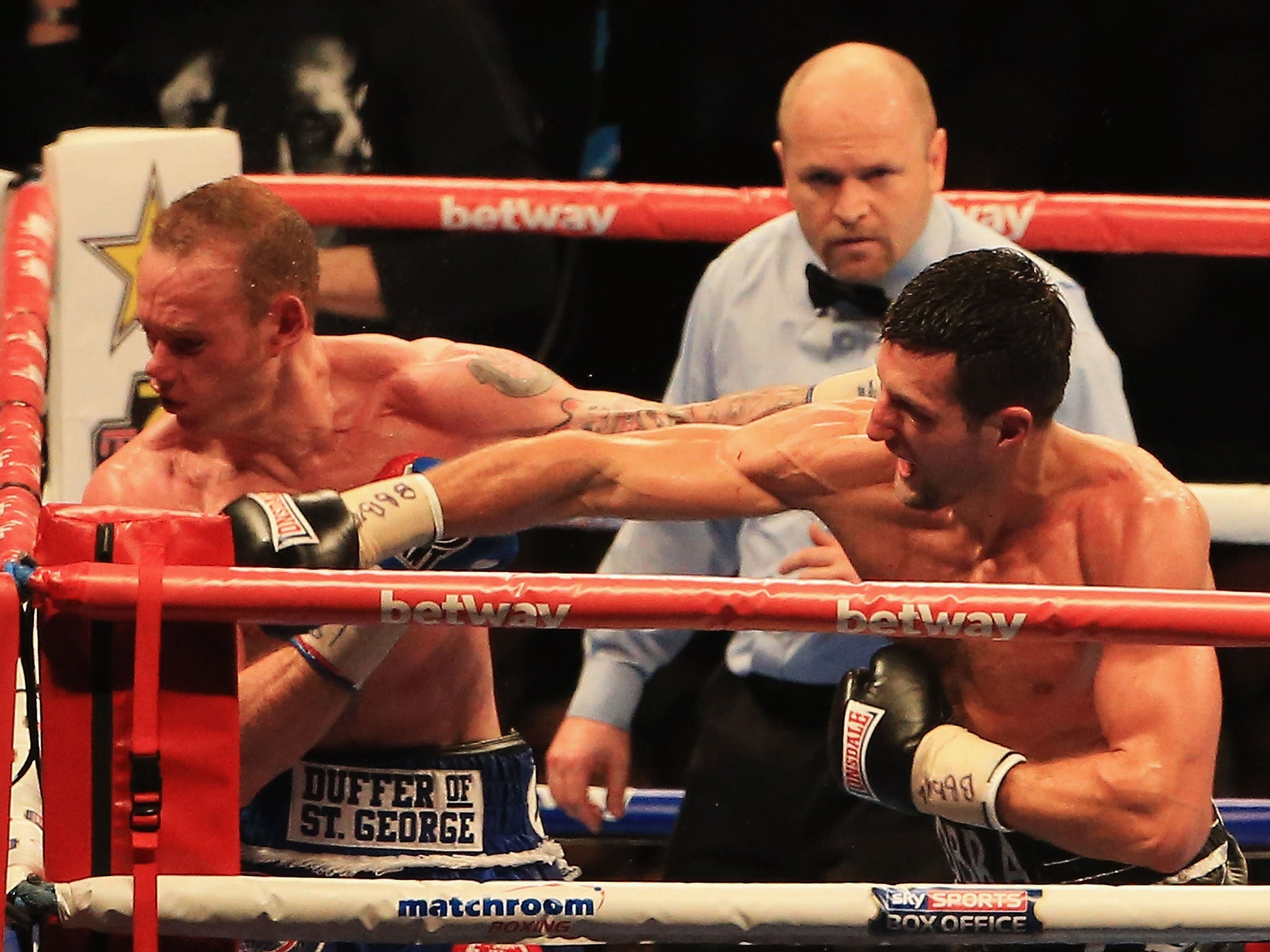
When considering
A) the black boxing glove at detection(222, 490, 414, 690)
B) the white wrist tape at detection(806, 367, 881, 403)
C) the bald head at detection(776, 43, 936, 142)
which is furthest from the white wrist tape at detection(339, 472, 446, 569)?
the bald head at detection(776, 43, 936, 142)

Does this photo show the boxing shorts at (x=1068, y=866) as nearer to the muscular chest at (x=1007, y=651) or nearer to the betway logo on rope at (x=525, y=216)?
→ the muscular chest at (x=1007, y=651)

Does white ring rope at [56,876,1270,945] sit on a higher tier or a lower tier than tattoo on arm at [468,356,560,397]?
lower

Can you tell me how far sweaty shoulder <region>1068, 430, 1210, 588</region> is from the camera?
195cm

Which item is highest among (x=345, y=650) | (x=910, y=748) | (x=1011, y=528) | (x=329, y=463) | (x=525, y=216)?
(x=525, y=216)

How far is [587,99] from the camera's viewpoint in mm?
2945

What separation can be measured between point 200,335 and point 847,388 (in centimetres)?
65

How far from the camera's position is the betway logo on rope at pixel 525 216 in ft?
8.13

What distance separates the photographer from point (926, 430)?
1938 millimetres

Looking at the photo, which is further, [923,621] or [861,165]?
[861,165]

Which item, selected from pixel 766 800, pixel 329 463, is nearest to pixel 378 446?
pixel 329 463

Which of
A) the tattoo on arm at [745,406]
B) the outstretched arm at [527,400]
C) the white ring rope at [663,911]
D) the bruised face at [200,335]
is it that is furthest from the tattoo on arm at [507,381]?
the white ring rope at [663,911]

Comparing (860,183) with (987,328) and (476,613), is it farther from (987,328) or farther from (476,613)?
(476,613)

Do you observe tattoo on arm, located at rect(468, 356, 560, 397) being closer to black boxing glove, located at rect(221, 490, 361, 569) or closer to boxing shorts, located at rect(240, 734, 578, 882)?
boxing shorts, located at rect(240, 734, 578, 882)

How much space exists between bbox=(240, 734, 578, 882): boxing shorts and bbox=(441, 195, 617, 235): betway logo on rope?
0.65 m
